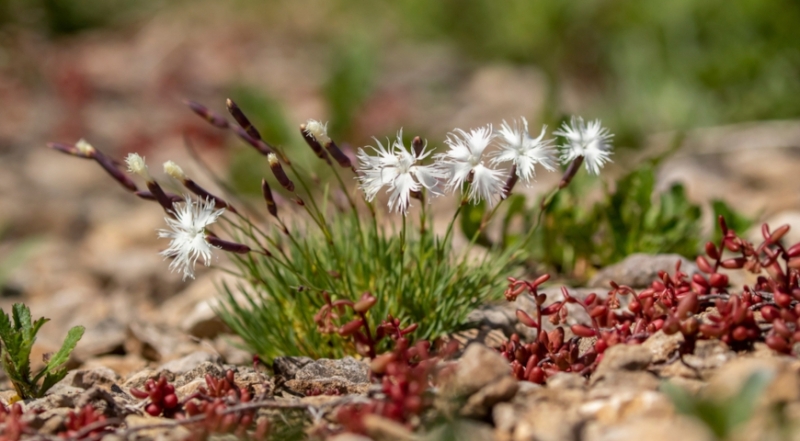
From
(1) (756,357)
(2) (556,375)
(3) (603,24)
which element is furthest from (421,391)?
(3) (603,24)

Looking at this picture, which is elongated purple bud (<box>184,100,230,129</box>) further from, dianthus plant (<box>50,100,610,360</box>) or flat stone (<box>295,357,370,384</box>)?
flat stone (<box>295,357,370,384</box>)

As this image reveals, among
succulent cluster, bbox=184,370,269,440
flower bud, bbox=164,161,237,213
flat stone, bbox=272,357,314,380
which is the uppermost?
flower bud, bbox=164,161,237,213

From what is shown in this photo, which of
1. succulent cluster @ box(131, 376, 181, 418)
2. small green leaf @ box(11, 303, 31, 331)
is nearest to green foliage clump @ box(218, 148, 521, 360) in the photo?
succulent cluster @ box(131, 376, 181, 418)

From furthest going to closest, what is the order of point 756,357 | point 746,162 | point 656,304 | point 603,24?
point 603,24
point 746,162
point 656,304
point 756,357

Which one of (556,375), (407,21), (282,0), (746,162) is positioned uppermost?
(282,0)

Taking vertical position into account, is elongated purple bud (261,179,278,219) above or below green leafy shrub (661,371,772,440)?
above

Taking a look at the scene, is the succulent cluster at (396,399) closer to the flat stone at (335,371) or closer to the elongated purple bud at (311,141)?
the flat stone at (335,371)

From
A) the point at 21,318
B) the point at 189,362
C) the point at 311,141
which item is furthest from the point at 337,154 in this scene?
the point at 21,318

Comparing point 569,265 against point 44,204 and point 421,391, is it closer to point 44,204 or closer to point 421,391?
point 421,391
